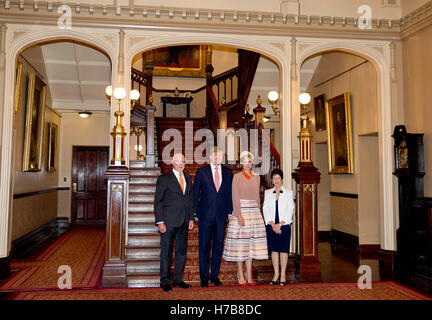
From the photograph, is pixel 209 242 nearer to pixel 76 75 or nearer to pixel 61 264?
pixel 61 264

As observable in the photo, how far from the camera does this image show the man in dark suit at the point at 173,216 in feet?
14.7

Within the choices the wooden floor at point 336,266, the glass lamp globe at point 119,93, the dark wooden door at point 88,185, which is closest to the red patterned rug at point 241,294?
the wooden floor at point 336,266

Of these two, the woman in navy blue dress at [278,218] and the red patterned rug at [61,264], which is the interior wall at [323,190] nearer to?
the woman in navy blue dress at [278,218]

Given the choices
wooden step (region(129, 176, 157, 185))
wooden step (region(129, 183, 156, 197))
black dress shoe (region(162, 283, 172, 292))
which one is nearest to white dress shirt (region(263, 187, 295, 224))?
black dress shoe (region(162, 283, 172, 292))

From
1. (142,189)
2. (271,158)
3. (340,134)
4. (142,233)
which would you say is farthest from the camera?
(340,134)

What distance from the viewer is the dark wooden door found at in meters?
11.0

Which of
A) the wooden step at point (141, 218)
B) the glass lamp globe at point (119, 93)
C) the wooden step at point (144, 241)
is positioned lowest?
the wooden step at point (144, 241)

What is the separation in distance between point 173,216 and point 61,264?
2.90 m

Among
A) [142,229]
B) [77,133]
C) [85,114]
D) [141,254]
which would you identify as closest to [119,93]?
[142,229]

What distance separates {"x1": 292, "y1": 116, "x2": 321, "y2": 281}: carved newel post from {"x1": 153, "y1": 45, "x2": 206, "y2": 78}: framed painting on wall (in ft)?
27.0

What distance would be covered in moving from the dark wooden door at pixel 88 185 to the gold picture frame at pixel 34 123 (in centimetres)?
283

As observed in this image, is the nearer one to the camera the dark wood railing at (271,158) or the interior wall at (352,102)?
the dark wood railing at (271,158)

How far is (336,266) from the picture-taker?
6156 mm
